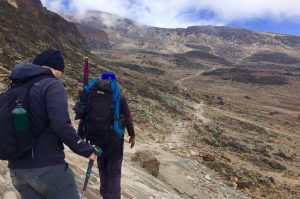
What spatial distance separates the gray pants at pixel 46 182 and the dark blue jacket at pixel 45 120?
0.05 m

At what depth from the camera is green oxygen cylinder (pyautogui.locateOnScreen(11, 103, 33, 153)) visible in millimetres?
3361

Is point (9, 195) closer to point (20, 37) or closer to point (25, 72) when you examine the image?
point (25, 72)

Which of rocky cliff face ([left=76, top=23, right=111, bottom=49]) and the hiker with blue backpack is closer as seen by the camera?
the hiker with blue backpack

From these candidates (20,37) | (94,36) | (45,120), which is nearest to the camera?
(45,120)

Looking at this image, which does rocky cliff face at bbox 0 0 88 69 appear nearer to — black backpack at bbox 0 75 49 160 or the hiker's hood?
the hiker's hood

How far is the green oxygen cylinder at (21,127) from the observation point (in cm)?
336

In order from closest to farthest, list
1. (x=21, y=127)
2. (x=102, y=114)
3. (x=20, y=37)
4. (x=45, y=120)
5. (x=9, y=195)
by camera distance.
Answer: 1. (x=21, y=127)
2. (x=45, y=120)
3. (x=102, y=114)
4. (x=9, y=195)
5. (x=20, y=37)

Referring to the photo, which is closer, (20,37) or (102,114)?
(102,114)

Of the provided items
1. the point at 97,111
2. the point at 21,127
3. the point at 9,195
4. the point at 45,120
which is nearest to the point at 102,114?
the point at 97,111

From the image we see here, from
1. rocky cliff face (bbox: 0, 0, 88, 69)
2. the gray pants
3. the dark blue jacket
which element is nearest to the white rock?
the gray pants

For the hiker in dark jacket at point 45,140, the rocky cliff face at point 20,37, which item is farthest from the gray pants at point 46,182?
the rocky cliff face at point 20,37

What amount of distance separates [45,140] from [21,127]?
246mm

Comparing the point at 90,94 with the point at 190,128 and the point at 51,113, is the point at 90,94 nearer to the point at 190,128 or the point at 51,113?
the point at 51,113

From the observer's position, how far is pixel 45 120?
11.6 feet
